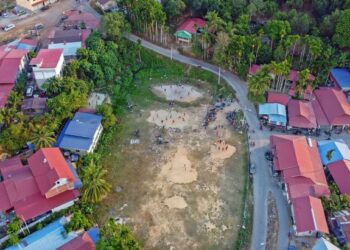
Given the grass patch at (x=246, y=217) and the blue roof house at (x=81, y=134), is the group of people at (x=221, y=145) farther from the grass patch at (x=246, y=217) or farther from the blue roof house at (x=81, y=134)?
the blue roof house at (x=81, y=134)

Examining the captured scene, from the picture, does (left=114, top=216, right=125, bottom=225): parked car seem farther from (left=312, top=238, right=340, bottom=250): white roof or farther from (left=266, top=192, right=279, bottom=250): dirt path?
(left=312, top=238, right=340, bottom=250): white roof

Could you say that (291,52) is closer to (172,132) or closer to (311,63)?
(311,63)

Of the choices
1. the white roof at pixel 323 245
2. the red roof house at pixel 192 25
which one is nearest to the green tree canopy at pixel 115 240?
the white roof at pixel 323 245

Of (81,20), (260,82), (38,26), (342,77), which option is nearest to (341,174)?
(260,82)

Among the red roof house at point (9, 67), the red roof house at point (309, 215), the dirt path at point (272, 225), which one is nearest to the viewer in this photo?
the red roof house at point (309, 215)

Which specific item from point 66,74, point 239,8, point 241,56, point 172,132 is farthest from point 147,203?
point 239,8

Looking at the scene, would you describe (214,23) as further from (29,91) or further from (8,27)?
(8,27)
